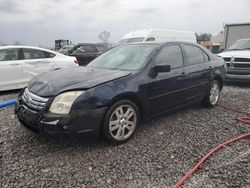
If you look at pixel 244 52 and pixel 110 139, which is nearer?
pixel 110 139

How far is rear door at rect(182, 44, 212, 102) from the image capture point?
4.55 meters

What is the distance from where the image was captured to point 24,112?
10.6ft

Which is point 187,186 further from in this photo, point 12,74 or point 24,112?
point 12,74

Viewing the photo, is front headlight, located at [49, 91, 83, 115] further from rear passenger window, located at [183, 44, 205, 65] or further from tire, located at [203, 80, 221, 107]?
tire, located at [203, 80, 221, 107]

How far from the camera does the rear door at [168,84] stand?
3.82 m

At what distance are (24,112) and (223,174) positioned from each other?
2.67 metres

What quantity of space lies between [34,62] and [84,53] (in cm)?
550

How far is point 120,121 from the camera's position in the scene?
136 inches

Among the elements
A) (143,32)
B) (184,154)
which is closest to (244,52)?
(143,32)

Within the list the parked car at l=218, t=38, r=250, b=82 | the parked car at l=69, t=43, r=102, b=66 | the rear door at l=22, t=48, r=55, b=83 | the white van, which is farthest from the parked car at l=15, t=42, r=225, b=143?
the parked car at l=69, t=43, r=102, b=66

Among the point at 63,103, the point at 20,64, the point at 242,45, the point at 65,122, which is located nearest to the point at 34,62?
the point at 20,64

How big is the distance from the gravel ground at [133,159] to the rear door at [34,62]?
2.90m

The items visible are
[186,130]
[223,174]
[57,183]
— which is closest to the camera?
[57,183]

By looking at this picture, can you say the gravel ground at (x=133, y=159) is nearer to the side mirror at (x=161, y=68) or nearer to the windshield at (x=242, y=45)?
the side mirror at (x=161, y=68)
